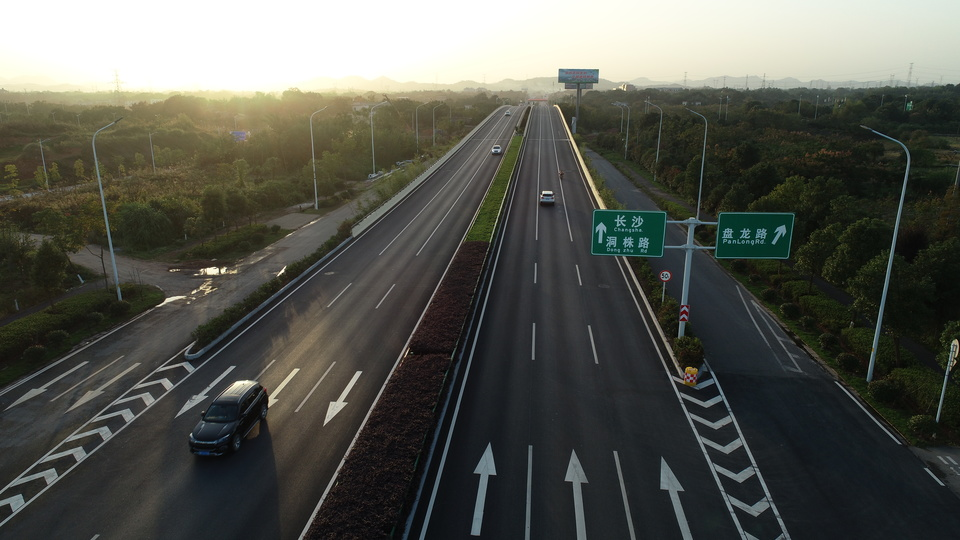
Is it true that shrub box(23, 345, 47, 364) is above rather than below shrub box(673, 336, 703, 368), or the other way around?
below

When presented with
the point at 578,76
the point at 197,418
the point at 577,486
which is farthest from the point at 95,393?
the point at 578,76

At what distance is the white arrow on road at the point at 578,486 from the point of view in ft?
49.3

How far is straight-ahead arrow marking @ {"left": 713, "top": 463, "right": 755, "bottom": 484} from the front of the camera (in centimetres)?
1720

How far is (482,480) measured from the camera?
17.0m

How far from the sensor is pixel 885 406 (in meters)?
21.0

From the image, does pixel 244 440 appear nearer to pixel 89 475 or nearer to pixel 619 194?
pixel 89 475

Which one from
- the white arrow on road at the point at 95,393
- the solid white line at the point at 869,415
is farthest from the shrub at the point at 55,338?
the solid white line at the point at 869,415

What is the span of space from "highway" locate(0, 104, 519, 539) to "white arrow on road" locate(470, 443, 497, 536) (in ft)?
16.1

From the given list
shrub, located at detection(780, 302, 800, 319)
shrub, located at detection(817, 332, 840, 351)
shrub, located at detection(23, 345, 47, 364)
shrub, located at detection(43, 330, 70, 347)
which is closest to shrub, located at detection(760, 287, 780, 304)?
shrub, located at detection(780, 302, 800, 319)

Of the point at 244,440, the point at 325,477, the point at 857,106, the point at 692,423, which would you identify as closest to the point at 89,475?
the point at 244,440

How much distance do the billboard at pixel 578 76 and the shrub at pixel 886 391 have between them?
129 m

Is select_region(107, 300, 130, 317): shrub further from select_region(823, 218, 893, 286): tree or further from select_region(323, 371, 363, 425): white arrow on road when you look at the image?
select_region(823, 218, 893, 286): tree

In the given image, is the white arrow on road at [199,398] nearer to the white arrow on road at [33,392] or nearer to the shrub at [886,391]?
the white arrow on road at [33,392]

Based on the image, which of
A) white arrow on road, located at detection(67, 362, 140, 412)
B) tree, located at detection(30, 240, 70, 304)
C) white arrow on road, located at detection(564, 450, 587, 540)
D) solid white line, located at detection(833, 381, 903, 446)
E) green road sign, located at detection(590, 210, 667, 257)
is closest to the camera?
white arrow on road, located at detection(564, 450, 587, 540)
